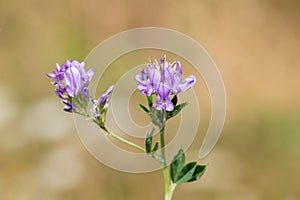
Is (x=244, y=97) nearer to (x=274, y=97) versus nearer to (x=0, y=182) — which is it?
(x=274, y=97)

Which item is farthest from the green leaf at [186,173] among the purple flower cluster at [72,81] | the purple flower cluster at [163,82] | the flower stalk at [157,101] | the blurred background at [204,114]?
the blurred background at [204,114]

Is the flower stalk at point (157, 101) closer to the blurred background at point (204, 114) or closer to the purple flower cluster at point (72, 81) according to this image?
the purple flower cluster at point (72, 81)

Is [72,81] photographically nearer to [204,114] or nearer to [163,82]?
[163,82]

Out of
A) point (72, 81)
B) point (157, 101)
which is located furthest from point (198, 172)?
point (72, 81)

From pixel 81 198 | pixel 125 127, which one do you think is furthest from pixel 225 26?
pixel 125 127

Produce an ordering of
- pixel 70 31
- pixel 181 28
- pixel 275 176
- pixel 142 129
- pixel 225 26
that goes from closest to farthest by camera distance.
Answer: pixel 142 129
pixel 275 176
pixel 70 31
pixel 181 28
pixel 225 26

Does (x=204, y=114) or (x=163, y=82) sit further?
(x=204, y=114)
